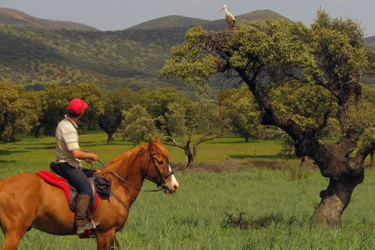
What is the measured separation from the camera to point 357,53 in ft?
38.8

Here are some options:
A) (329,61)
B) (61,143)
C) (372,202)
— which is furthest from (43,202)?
(372,202)

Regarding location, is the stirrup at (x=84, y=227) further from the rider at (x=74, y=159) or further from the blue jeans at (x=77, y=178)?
the blue jeans at (x=77, y=178)

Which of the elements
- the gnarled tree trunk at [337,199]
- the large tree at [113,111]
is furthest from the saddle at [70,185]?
the large tree at [113,111]

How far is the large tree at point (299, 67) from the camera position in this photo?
36.1 feet

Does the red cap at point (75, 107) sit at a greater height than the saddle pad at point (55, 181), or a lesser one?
greater

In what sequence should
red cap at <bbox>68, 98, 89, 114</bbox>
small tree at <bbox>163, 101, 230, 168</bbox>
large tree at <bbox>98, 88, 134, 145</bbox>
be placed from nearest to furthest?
red cap at <bbox>68, 98, 89, 114</bbox> → small tree at <bbox>163, 101, 230, 168</bbox> → large tree at <bbox>98, 88, 134, 145</bbox>

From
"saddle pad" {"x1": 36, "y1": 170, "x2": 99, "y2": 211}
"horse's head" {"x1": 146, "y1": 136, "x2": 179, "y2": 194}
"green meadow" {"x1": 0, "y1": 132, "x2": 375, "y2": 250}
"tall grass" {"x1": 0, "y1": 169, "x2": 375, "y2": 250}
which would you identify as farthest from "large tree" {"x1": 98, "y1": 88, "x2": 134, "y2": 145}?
"saddle pad" {"x1": 36, "y1": 170, "x2": 99, "y2": 211}

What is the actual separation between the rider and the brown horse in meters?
0.23

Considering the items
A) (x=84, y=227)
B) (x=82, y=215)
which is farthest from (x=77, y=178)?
(x=84, y=227)

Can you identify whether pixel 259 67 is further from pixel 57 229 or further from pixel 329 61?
pixel 57 229

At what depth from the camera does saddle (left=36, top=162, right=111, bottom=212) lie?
636 centimetres

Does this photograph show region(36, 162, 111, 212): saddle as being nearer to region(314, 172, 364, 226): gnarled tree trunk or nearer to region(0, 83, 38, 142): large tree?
region(314, 172, 364, 226): gnarled tree trunk

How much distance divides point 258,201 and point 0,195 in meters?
Answer: 12.5

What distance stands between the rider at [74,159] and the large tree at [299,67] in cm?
530
